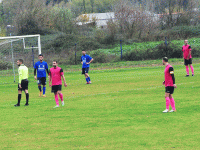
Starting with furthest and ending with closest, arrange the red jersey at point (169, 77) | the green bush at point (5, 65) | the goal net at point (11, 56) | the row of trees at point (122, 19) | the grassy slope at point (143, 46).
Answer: the row of trees at point (122, 19)
the grassy slope at point (143, 46)
the green bush at point (5, 65)
the goal net at point (11, 56)
the red jersey at point (169, 77)

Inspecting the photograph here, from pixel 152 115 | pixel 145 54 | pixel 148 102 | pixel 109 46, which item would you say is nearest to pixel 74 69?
pixel 145 54

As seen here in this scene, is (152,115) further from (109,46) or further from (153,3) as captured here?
(153,3)

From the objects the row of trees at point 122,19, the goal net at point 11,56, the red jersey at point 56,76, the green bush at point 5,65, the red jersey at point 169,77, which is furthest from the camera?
the row of trees at point 122,19

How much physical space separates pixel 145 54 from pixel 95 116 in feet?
87.7

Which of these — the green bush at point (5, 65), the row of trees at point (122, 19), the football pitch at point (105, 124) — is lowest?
the football pitch at point (105, 124)

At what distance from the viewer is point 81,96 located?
637 inches

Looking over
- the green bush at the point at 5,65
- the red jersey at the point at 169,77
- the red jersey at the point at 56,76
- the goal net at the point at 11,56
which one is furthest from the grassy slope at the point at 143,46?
the red jersey at the point at 169,77

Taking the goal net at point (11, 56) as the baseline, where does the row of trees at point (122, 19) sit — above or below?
above

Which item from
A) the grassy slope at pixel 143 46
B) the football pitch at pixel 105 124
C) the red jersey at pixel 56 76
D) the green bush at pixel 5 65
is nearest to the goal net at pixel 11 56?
the green bush at pixel 5 65

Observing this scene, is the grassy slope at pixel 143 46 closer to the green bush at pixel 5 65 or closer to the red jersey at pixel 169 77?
the green bush at pixel 5 65

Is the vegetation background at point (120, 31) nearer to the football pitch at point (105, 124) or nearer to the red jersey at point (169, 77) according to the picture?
the football pitch at point (105, 124)

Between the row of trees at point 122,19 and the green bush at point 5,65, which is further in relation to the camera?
the row of trees at point 122,19

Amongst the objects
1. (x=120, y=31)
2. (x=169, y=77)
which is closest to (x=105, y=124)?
(x=169, y=77)

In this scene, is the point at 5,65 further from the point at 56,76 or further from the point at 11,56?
the point at 56,76
